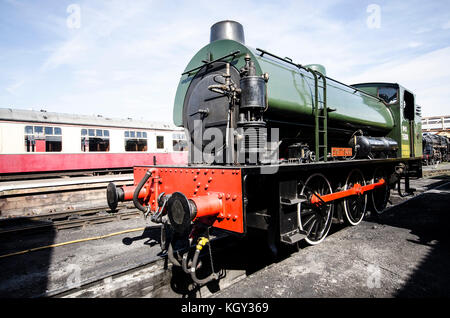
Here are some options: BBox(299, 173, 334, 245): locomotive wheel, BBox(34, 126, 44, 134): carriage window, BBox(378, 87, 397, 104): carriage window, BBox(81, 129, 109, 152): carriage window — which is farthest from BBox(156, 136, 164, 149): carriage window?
BBox(299, 173, 334, 245): locomotive wheel

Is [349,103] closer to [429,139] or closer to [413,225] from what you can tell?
Answer: [413,225]

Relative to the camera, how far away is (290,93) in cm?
396

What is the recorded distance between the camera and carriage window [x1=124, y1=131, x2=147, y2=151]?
48.7ft

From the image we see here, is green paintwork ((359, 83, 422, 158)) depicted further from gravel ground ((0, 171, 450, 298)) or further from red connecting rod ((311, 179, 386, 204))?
gravel ground ((0, 171, 450, 298))

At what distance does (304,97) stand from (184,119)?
2.06 m

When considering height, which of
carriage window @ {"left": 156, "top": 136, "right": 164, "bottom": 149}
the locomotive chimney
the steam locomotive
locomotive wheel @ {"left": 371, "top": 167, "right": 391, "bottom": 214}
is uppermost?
the locomotive chimney

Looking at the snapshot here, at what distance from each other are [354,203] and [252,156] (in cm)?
356

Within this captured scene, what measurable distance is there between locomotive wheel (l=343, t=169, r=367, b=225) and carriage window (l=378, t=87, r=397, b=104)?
9.83 feet

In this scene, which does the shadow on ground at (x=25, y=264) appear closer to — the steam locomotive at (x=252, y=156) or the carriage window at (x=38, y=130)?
the steam locomotive at (x=252, y=156)

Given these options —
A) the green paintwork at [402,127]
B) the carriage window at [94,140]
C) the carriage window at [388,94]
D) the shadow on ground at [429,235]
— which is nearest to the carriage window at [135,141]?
the carriage window at [94,140]

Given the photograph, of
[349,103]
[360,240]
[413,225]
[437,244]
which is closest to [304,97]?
[349,103]

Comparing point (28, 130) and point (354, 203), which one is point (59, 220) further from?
point (28, 130)

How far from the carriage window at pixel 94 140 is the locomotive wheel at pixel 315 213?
12.4 meters

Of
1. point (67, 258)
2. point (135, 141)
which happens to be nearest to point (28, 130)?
point (135, 141)
